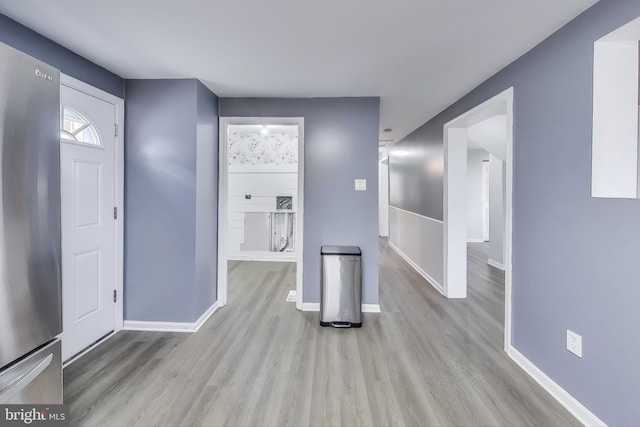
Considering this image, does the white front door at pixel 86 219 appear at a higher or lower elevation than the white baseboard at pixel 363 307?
higher

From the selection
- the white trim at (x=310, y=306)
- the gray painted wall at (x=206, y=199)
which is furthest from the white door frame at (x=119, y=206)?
the white trim at (x=310, y=306)

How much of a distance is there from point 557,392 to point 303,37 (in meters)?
2.78

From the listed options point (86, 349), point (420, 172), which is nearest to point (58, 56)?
point (86, 349)

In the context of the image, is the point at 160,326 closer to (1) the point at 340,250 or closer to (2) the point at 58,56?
(1) the point at 340,250

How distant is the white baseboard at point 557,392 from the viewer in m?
1.63

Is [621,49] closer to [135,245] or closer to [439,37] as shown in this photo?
[439,37]

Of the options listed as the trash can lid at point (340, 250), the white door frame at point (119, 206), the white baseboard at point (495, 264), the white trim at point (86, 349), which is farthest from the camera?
the white baseboard at point (495, 264)

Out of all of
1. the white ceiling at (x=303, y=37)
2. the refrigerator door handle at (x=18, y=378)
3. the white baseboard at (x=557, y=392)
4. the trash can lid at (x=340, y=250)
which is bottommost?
the white baseboard at (x=557, y=392)

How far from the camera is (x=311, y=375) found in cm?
206

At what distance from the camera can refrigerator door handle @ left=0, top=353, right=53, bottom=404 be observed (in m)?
1.07

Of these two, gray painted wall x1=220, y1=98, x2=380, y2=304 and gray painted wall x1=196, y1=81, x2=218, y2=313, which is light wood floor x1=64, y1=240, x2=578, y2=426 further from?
gray painted wall x1=220, y1=98, x2=380, y2=304

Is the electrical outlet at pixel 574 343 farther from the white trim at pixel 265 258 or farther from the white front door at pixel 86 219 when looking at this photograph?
the white trim at pixel 265 258

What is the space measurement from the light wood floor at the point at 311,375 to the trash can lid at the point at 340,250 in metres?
0.72

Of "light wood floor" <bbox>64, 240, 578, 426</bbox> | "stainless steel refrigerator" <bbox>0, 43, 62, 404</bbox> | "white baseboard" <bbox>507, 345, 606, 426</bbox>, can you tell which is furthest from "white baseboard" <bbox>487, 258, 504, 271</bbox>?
"stainless steel refrigerator" <bbox>0, 43, 62, 404</bbox>
